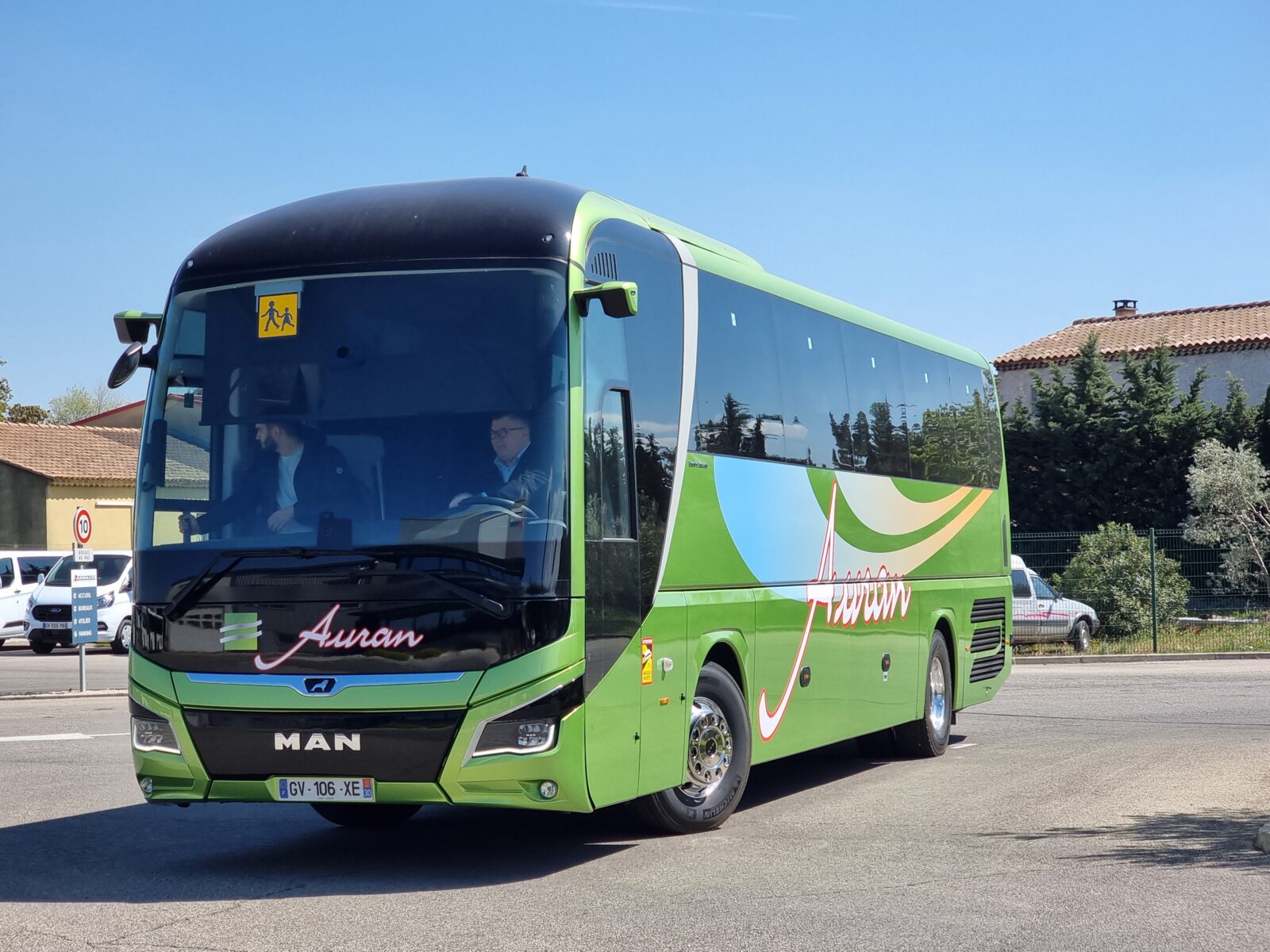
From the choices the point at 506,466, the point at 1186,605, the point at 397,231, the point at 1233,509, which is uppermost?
the point at 397,231

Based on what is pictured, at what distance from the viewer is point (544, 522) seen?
26.1 ft

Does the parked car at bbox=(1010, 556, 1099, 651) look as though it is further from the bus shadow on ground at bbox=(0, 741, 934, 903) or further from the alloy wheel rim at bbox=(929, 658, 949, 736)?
the bus shadow on ground at bbox=(0, 741, 934, 903)

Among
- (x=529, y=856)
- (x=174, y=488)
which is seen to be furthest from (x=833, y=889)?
(x=174, y=488)

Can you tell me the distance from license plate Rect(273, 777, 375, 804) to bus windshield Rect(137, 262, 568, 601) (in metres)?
1.12

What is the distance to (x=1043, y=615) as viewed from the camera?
29625 millimetres

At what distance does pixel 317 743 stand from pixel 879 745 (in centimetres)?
747

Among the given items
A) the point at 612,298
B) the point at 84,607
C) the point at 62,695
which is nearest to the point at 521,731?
the point at 612,298

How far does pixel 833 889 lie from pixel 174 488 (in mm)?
3890

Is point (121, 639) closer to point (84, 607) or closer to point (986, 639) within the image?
point (84, 607)

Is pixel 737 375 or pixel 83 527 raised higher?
pixel 737 375

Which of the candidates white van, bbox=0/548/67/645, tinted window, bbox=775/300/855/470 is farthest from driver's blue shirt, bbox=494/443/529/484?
white van, bbox=0/548/67/645

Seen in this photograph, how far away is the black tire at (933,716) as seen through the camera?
1397 cm

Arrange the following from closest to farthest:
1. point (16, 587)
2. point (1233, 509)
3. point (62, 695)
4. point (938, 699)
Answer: point (938, 699), point (62, 695), point (16, 587), point (1233, 509)

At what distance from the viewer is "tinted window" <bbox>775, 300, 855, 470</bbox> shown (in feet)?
36.9
